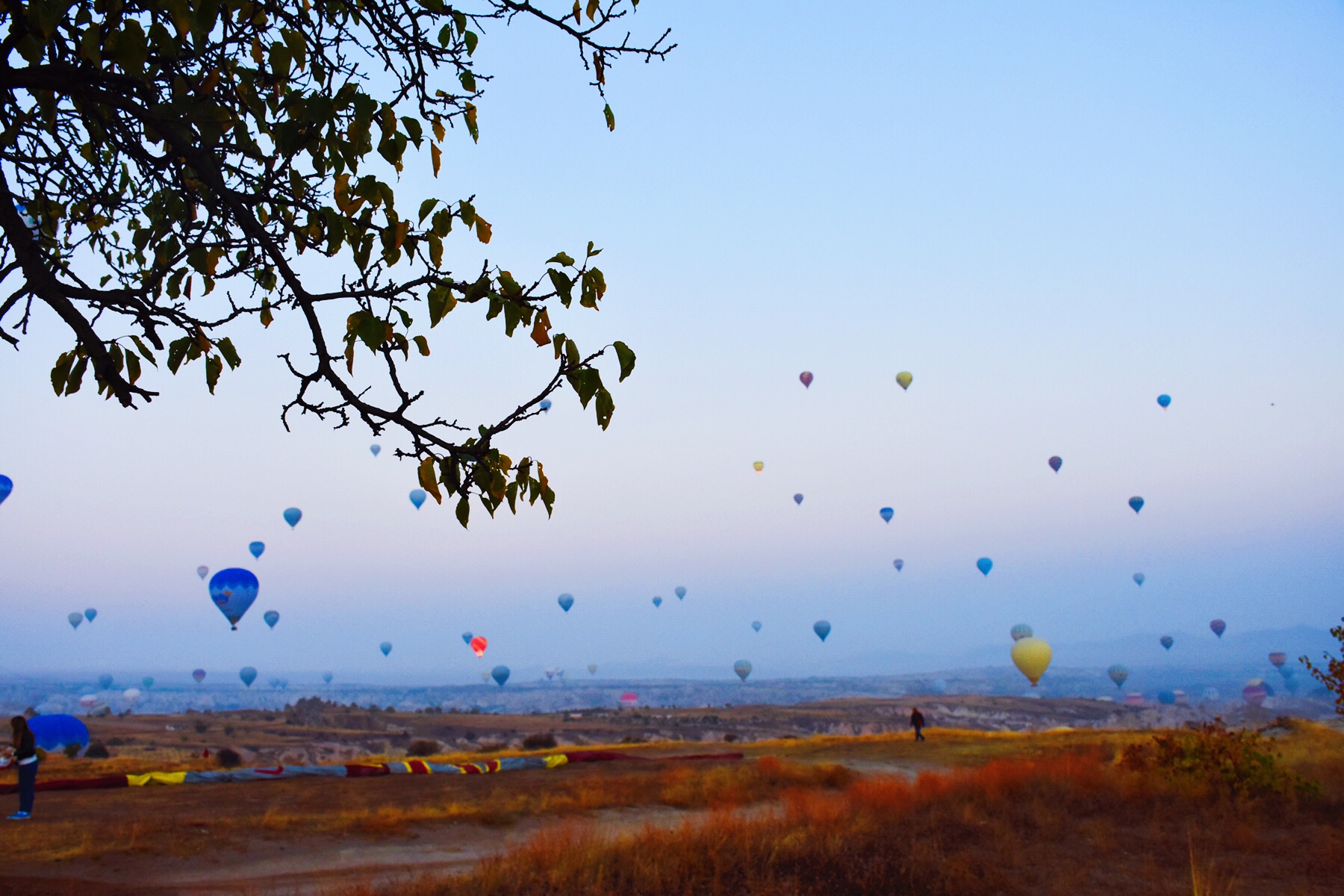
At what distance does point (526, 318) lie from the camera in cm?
413

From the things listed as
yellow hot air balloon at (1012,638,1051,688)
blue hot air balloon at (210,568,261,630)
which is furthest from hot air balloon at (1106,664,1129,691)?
blue hot air balloon at (210,568,261,630)

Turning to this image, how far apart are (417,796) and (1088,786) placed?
13234 millimetres

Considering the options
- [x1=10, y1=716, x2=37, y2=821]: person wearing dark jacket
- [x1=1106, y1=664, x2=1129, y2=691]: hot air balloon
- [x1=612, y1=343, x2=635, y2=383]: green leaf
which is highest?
[x1=612, y1=343, x2=635, y2=383]: green leaf

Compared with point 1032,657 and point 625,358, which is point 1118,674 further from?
point 625,358

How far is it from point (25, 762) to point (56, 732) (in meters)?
19.6

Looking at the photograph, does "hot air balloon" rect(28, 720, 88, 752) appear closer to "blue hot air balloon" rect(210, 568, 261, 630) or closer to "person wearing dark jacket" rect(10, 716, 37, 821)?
"blue hot air balloon" rect(210, 568, 261, 630)

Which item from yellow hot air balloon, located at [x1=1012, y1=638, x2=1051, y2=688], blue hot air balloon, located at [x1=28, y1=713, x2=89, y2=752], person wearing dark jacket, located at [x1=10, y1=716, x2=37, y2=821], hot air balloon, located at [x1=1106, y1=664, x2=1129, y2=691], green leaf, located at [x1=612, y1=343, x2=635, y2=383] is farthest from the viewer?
hot air balloon, located at [x1=1106, y1=664, x2=1129, y2=691]

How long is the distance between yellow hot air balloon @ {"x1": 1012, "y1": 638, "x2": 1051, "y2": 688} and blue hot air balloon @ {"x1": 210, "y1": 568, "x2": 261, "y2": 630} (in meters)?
38.2

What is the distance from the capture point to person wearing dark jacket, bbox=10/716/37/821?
1459 centimetres

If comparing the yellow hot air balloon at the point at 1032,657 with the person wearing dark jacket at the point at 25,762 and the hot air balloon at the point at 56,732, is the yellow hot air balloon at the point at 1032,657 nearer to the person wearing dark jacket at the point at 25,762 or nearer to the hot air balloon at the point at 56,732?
the hot air balloon at the point at 56,732

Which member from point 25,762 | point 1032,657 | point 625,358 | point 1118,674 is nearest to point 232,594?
point 25,762

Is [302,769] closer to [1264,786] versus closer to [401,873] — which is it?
[401,873]

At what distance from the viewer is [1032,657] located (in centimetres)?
5081

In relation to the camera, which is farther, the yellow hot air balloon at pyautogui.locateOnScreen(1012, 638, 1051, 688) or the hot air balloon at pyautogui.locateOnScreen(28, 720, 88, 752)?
the yellow hot air balloon at pyautogui.locateOnScreen(1012, 638, 1051, 688)
